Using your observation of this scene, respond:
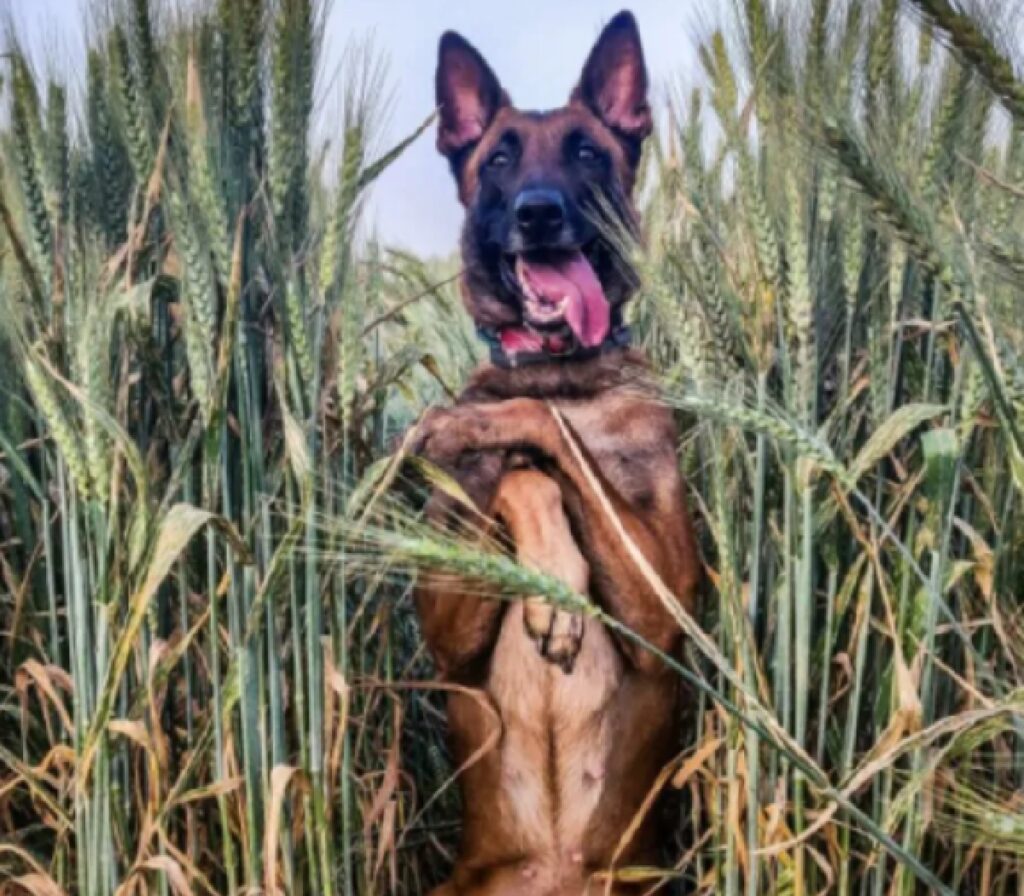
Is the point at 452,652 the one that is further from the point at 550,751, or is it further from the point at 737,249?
the point at 737,249

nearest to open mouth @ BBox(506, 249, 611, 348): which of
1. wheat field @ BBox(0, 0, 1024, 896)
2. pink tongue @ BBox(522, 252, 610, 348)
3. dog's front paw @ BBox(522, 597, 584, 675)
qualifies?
pink tongue @ BBox(522, 252, 610, 348)

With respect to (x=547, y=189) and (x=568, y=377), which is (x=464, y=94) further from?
(x=568, y=377)

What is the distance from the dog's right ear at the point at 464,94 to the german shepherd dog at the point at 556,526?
67 mm

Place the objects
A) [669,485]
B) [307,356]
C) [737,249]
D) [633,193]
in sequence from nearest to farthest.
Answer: [307,356], [737,249], [669,485], [633,193]

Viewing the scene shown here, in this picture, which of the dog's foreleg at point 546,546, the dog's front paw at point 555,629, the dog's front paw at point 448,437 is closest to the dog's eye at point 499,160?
the dog's front paw at point 448,437

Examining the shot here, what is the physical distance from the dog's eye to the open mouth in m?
0.18

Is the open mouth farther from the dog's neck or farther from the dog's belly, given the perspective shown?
the dog's belly

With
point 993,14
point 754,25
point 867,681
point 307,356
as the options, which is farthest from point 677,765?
point 993,14

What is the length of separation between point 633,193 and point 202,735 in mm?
1173

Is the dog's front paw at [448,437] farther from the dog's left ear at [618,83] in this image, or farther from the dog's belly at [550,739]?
the dog's left ear at [618,83]

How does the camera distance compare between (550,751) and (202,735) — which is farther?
(550,751)

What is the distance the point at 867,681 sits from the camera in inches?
83.4

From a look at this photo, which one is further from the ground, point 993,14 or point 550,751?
point 993,14

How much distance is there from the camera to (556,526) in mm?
2160
